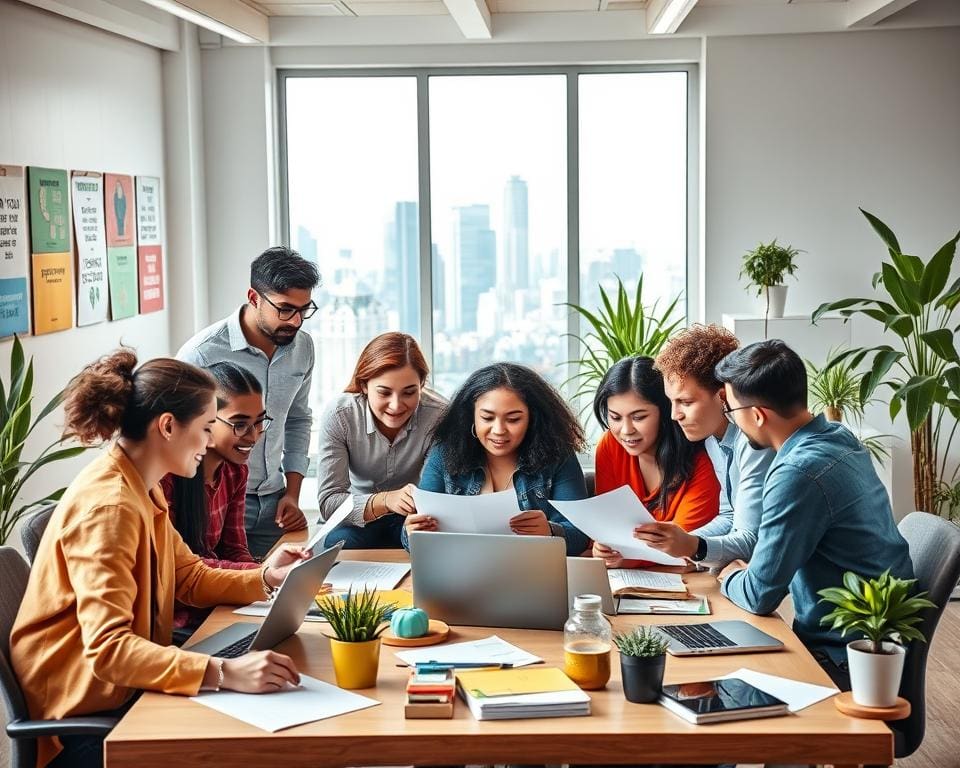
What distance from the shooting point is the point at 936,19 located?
541cm

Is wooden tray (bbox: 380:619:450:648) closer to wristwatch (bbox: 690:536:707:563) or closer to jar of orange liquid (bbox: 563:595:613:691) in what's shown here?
jar of orange liquid (bbox: 563:595:613:691)

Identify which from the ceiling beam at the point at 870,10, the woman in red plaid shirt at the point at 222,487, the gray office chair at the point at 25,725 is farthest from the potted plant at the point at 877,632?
the ceiling beam at the point at 870,10

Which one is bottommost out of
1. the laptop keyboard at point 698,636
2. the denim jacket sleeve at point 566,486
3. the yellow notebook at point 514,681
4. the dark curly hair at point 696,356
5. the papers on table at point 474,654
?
the papers on table at point 474,654

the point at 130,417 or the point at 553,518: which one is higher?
the point at 130,417

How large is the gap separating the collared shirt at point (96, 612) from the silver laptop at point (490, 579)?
1.76 ft

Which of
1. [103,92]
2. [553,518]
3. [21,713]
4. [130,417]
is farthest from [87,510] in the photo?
[103,92]

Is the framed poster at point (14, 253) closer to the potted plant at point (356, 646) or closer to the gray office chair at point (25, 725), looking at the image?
the gray office chair at point (25, 725)

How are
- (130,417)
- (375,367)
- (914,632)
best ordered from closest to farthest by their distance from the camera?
(914,632)
(130,417)
(375,367)

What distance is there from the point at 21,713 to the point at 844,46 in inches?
195

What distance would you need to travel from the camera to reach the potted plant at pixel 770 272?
17.7 feet

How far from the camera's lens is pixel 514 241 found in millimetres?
6102

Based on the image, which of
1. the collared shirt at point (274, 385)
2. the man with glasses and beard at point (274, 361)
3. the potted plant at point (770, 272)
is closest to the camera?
the man with glasses and beard at point (274, 361)

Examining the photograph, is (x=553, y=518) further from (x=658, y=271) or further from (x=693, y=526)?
(x=658, y=271)

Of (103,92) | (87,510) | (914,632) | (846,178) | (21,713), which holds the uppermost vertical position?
(103,92)
